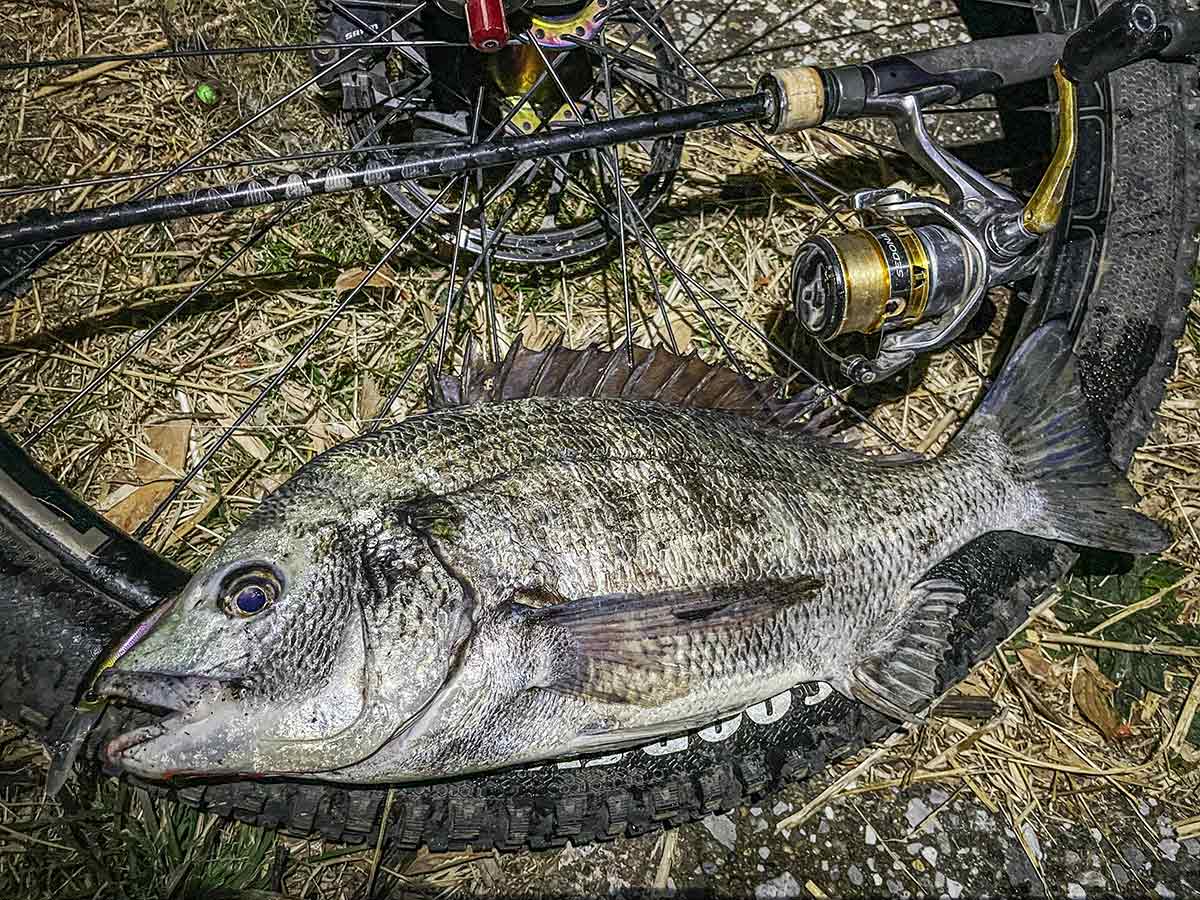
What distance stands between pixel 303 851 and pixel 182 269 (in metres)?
1.91

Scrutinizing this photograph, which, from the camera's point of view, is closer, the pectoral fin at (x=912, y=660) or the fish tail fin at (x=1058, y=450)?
the pectoral fin at (x=912, y=660)

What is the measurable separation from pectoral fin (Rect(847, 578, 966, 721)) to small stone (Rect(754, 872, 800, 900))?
612mm

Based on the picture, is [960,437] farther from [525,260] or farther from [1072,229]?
[525,260]

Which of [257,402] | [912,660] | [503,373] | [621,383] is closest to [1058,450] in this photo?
[912,660]

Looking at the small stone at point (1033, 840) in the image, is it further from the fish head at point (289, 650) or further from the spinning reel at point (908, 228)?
the fish head at point (289, 650)

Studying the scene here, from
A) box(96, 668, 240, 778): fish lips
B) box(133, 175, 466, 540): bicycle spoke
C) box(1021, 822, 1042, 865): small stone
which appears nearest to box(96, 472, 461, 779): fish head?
box(96, 668, 240, 778): fish lips

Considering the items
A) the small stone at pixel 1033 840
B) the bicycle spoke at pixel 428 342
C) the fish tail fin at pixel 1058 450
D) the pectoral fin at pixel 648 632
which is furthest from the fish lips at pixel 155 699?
the small stone at pixel 1033 840

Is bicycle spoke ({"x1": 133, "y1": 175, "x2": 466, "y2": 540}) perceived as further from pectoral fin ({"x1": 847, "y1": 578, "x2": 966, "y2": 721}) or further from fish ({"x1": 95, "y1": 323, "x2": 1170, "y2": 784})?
pectoral fin ({"x1": 847, "y1": 578, "x2": 966, "y2": 721})

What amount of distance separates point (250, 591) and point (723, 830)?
1603 mm

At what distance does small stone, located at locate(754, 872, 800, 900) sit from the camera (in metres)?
2.56

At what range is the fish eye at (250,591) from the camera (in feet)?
5.78

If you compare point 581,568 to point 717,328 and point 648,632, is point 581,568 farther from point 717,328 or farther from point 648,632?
point 717,328

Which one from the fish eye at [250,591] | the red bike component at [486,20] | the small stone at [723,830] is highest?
the red bike component at [486,20]

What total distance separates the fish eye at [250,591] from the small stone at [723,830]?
4.99 feet
